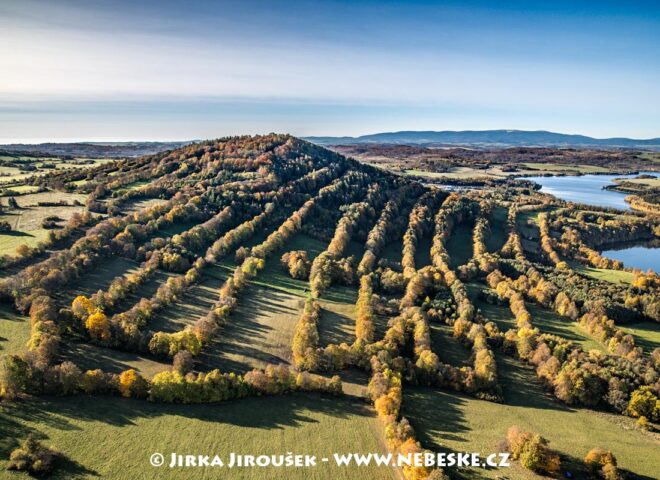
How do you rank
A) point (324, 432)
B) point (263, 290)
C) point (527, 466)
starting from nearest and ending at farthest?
point (527, 466) → point (324, 432) → point (263, 290)

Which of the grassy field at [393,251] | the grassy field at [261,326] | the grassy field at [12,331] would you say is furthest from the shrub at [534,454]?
the grassy field at [393,251]

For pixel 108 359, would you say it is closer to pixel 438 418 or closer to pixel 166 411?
pixel 166 411

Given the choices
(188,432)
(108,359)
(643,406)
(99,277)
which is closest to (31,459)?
(188,432)

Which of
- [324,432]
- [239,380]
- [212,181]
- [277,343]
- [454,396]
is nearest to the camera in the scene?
[324,432]

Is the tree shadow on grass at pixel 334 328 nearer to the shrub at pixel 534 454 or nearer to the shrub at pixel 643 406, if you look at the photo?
the shrub at pixel 534 454

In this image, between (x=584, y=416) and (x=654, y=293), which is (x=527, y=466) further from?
(x=654, y=293)

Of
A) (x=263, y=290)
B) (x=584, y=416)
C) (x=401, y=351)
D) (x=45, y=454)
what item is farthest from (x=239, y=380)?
(x=584, y=416)
